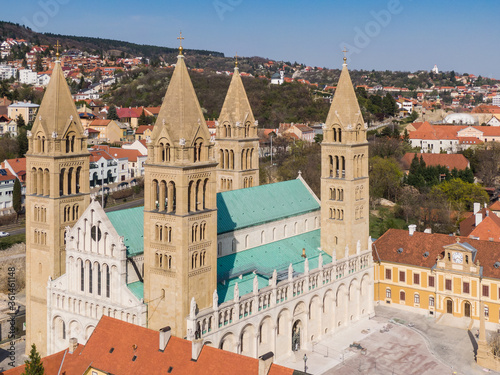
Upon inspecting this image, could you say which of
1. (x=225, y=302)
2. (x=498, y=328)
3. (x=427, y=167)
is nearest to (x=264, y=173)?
(x=427, y=167)

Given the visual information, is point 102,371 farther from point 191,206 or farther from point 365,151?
point 365,151

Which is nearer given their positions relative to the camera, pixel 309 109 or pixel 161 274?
pixel 161 274

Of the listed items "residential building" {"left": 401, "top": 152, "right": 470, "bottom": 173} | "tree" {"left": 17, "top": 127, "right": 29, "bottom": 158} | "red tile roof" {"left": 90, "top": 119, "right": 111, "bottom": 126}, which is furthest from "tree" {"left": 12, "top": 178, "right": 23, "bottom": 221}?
"residential building" {"left": 401, "top": 152, "right": 470, "bottom": 173}

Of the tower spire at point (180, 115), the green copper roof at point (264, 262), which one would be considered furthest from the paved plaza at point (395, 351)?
the tower spire at point (180, 115)

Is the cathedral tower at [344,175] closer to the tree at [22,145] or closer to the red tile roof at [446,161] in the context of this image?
the red tile roof at [446,161]

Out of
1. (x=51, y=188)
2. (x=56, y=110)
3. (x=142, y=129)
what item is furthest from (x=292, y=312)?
(x=142, y=129)

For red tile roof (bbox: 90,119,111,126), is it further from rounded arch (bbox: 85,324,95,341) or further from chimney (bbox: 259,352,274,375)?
chimney (bbox: 259,352,274,375)

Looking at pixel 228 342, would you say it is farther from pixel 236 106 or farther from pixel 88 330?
pixel 236 106
